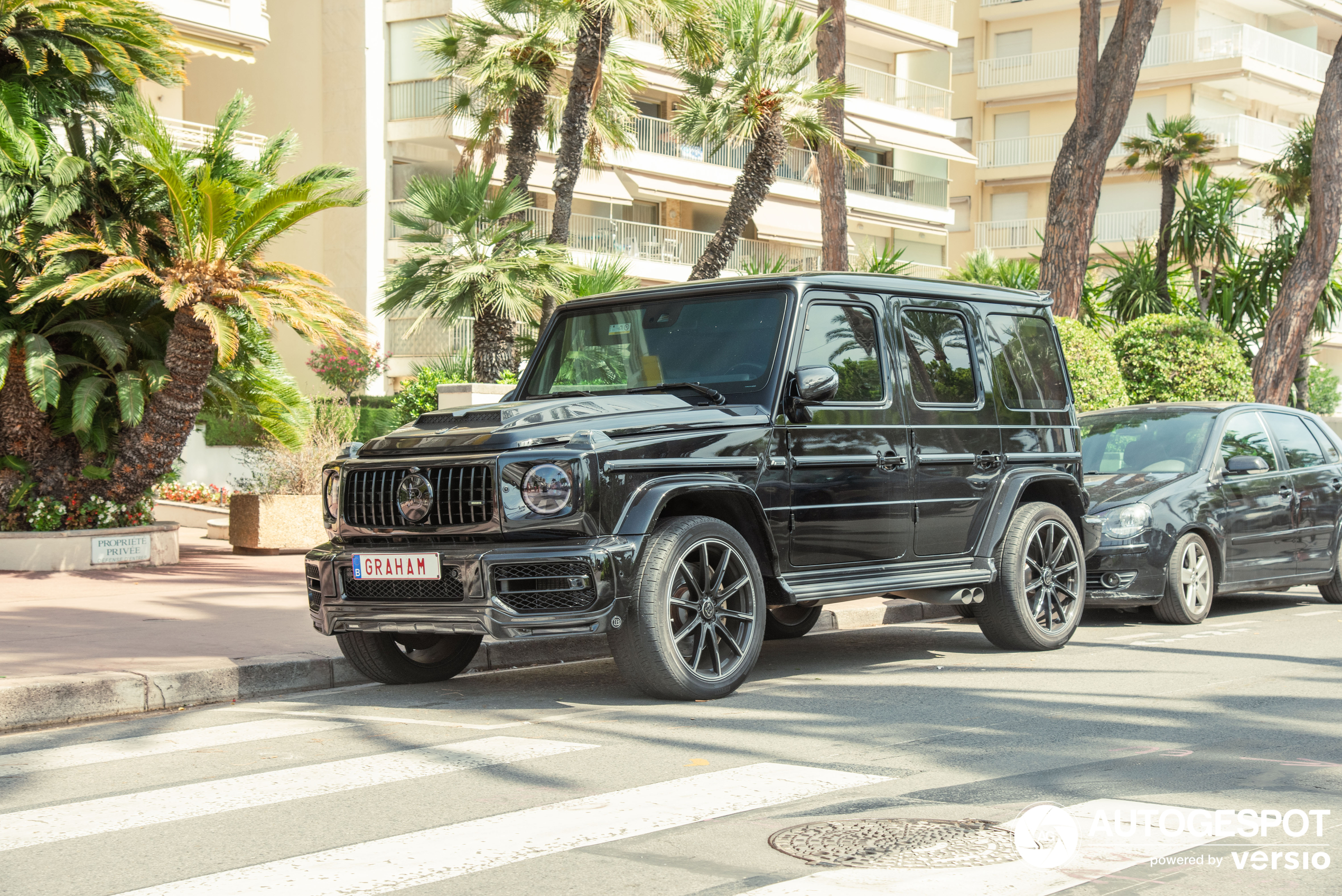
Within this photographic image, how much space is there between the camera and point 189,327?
546 inches

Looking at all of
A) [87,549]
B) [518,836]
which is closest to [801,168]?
[87,549]

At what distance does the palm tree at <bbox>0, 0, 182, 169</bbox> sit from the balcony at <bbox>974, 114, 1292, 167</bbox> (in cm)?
3579

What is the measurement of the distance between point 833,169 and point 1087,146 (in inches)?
139

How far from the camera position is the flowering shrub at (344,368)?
28469 millimetres

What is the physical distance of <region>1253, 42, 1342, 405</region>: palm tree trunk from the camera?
22.0 m

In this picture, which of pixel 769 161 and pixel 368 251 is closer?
pixel 769 161

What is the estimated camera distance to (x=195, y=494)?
21.8 meters

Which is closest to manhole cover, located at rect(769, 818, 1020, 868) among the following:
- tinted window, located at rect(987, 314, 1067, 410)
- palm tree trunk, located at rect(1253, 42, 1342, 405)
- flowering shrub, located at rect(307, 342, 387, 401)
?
tinted window, located at rect(987, 314, 1067, 410)

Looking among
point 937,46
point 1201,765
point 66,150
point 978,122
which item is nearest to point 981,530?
point 1201,765

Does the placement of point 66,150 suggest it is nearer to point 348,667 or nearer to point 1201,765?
point 348,667

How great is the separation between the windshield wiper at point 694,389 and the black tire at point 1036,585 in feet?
7.36

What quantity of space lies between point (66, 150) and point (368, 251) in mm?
18184

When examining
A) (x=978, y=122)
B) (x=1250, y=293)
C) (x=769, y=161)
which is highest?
(x=978, y=122)

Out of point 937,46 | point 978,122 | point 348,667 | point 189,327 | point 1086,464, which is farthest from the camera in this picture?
point 978,122
